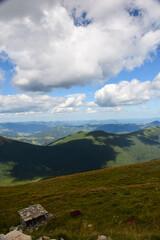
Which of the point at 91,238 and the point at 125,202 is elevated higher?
the point at 91,238

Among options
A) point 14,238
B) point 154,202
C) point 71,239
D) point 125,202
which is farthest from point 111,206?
point 14,238

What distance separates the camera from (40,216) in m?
17.8

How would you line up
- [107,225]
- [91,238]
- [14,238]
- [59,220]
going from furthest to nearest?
[59,220] → [107,225] → [91,238] → [14,238]

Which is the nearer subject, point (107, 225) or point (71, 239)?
point (71, 239)

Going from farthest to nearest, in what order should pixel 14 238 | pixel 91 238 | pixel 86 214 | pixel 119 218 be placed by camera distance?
pixel 86 214 < pixel 119 218 < pixel 91 238 < pixel 14 238

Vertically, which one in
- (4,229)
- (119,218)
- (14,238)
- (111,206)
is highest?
(14,238)

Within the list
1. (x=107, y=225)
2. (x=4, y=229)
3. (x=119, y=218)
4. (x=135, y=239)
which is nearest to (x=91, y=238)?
(x=135, y=239)

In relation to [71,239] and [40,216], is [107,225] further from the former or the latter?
[40,216]

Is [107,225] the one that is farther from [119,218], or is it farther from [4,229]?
[4,229]

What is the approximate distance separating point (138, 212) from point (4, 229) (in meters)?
18.9

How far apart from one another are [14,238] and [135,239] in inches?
322

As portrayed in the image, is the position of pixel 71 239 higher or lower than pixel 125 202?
higher

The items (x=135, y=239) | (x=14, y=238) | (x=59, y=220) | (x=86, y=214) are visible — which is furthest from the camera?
(x=86, y=214)

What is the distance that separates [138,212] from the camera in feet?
54.0
